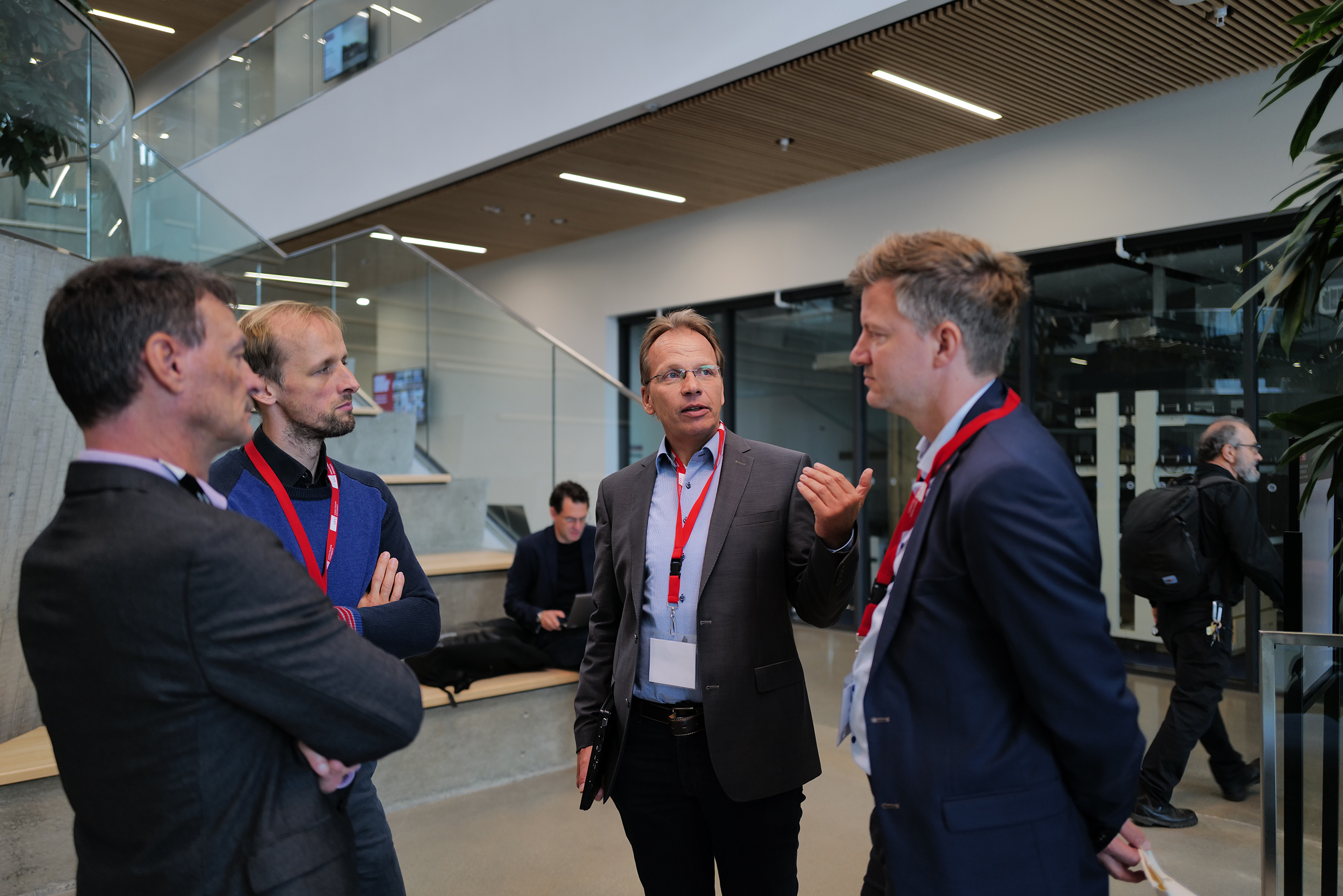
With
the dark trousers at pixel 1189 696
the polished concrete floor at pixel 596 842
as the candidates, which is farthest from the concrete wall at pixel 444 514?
the dark trousers at pixel 1189 696

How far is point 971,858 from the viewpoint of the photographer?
3.92 ft

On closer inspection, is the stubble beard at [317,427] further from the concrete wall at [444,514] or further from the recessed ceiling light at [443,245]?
the recessed ceiling light at [443,245]

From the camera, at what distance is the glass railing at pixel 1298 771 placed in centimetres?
216

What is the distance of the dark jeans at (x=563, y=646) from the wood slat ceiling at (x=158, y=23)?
9988mm

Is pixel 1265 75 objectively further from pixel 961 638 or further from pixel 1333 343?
pixel 961 638

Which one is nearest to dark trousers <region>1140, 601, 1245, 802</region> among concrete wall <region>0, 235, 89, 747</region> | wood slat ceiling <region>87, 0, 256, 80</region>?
concrete wall <region>0, 235, 89, 747</region>

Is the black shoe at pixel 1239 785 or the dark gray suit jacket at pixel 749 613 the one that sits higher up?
the dark gray suit jacket at pixel 749 613

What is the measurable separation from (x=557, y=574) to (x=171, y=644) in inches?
142

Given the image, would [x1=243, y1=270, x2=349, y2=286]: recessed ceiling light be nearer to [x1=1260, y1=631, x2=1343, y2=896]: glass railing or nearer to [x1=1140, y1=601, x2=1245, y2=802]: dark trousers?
[x1=1140, y1=601, x2=1245, y2=802]: dark trousers

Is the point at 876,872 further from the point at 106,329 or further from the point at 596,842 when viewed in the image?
the point at 596,842

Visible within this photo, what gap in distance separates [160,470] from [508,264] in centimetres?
1022

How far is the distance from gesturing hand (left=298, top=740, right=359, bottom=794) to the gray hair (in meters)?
4.12

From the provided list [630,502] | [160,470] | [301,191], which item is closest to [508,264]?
[301,191]

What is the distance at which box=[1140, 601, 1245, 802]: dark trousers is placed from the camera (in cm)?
374
